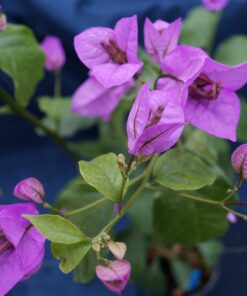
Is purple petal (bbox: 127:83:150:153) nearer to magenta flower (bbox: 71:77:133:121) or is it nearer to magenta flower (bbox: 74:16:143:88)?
magenta flower (bbox: 74:16:143:88)

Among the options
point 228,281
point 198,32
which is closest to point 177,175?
point 198,32

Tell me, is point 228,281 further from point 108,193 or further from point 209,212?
point 108,193

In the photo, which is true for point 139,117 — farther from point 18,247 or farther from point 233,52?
point 233,52

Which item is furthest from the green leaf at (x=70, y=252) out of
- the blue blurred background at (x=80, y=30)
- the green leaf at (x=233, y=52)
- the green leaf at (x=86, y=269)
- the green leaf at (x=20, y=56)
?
the blue blurred background at (x=80, y=30)

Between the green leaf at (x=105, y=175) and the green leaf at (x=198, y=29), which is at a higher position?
the green leaf at (x=105, y=175)

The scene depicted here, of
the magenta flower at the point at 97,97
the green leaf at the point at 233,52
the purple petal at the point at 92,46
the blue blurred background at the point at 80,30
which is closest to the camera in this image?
the purple petal at the point at 92,46

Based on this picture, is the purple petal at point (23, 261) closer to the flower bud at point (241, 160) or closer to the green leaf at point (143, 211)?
the flower bud at point (241, 160)

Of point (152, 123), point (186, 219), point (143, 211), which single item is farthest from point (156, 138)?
point (143, 211)
